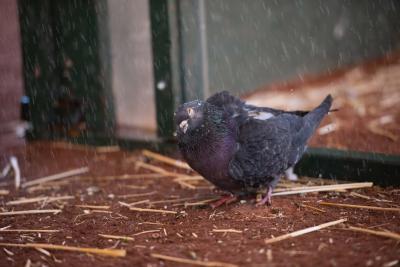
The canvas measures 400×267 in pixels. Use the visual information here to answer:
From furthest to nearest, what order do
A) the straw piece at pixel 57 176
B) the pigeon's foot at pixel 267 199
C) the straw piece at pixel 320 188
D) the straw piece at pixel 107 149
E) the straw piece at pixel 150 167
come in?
the straw piece at pixel 107 149
the straw piece at pixel 150 167
the straw piece at pixel 57 176
the straw piece at pixel 320 188
the pigeon's foot at pixel 267 199

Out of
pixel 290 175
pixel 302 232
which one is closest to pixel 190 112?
pixel 302 232

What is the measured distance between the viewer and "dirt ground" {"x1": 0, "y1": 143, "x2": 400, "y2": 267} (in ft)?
9.13

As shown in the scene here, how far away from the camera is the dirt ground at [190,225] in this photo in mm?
2783

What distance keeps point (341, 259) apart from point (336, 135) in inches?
99.3

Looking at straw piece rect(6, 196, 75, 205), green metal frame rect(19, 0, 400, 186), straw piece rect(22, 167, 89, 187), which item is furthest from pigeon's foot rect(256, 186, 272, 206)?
straw piece rect(22, 167, 89, 187)

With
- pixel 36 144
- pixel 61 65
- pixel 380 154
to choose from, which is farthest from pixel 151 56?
pixel 380 154

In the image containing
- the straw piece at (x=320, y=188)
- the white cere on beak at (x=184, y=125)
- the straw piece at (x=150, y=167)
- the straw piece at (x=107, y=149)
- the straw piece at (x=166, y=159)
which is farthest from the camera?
the straw piece at (x=107, y=149)

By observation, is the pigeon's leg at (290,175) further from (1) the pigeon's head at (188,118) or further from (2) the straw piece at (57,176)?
(2) the straw piece at (57,176)

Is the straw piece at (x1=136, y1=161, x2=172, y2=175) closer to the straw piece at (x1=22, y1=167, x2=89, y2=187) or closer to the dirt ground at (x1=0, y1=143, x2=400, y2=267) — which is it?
the dirt ground at (x1=0, y1=143, x2=400, y2=267)

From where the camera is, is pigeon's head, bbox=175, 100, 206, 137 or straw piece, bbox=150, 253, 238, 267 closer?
straw piece, bbox=150, 253, 238, 267

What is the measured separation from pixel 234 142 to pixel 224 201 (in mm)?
494

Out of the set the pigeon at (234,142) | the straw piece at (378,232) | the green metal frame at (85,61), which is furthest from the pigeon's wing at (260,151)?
the green metal frame at (85,61)

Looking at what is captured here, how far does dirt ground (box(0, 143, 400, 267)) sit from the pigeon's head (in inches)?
23.1

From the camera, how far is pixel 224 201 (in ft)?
12.5
